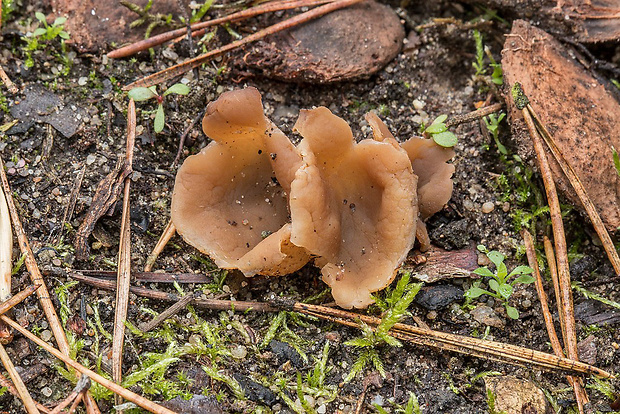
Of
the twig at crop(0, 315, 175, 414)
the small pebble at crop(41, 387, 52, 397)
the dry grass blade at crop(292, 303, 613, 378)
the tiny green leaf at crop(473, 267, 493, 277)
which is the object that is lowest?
the small pebble at crop(41, 387, 52, 397)

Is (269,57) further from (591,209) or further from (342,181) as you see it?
(591,209)

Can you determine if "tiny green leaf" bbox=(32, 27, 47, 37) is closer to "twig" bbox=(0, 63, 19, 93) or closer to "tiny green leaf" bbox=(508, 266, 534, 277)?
"twig" bbox=(0, 63, 19, 93)

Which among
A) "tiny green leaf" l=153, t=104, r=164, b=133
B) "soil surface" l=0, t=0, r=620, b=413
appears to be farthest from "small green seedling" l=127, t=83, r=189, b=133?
"soil surface" l=0, t=0, r=620, b=413

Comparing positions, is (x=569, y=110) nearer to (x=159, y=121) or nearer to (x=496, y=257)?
(x=496, y=257)

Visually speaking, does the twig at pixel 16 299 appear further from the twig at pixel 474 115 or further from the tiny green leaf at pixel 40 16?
the twig at pixel 474 115

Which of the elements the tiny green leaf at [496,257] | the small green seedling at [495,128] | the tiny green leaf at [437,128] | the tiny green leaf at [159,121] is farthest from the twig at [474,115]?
the tiny green leaf at [159,121]

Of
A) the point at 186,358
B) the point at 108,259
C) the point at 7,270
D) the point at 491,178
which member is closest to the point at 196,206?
the point at 108,259

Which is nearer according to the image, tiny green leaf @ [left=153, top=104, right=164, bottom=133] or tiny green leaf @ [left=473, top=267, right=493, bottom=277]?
tiny green leaf @ [left=473, top=267, right=493, bottom=277]
